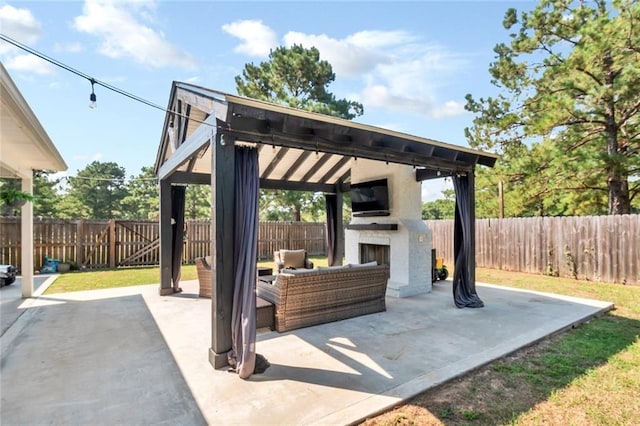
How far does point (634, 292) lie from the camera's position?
6.90 meters

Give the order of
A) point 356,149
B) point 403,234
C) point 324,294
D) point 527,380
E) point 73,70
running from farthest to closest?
point 403,234, point 324,294, point 356,149, point 527,380, point 73,70

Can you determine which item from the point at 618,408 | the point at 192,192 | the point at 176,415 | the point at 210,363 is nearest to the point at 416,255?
the point at 618,408

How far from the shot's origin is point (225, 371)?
326cm

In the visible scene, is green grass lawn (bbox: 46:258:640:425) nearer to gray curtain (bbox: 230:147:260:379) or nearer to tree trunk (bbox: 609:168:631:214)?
gray curtain (bbox: 230:147:260:379)

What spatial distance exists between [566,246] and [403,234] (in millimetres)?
5582

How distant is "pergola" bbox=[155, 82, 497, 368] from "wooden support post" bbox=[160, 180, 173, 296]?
0.02 m

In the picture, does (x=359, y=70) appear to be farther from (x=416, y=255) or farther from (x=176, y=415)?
(x=176, y=415)

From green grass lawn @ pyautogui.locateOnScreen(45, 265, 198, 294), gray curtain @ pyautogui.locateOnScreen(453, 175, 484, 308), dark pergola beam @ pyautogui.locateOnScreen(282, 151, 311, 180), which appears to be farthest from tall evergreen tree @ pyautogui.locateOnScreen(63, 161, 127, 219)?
gray curtain @ pyautogui.locateOnScreen(453, 175, 484, 308)

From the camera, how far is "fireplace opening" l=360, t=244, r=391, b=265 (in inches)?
290

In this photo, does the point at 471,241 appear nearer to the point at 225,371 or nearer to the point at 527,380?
the point at 527,380

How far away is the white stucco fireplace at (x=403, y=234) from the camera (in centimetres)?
677

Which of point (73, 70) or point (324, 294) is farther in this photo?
point (324, 294)

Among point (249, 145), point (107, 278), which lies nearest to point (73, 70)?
point (249, 145)

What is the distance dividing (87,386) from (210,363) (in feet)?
3.65
